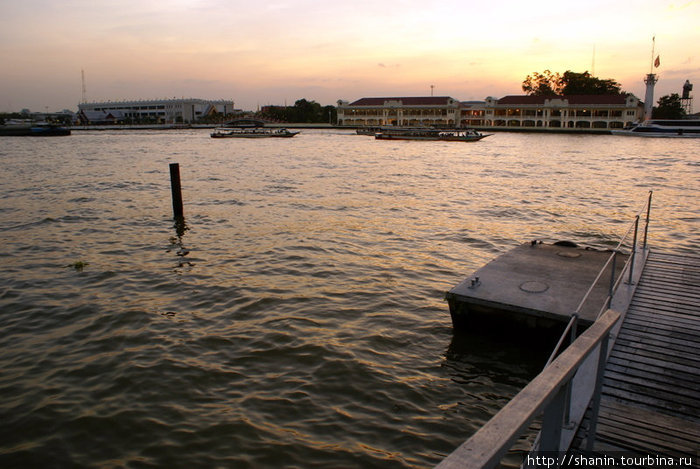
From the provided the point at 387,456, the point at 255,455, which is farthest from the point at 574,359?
the point at 255,455

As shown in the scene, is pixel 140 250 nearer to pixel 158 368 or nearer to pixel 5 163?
pixel 158 368

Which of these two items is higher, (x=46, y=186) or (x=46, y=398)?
(x=46, y=186)

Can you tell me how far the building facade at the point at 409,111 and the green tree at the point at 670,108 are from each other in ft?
219

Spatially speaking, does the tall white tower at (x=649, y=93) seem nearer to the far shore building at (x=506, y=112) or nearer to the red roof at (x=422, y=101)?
the far shore building at (x=506, y=112)

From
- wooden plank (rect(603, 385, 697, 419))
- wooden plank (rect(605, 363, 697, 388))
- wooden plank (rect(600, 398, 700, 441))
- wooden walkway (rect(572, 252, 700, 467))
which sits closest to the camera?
wooden walkway (rect(572, 252, 700, 467))

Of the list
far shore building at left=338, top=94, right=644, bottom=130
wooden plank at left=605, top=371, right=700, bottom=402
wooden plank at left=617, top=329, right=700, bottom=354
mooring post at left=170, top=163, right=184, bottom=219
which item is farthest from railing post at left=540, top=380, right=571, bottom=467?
far shore building at left=338, top=94, right=644, bottom=130

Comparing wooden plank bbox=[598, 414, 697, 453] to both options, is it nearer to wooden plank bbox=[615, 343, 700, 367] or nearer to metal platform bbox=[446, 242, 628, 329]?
wooden plank bbox=[615, 343, 700, 367]

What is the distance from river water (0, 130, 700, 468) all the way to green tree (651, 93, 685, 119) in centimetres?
16244

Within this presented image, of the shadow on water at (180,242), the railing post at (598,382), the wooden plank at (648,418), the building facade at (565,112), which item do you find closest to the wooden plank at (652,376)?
the wooden plank at (648,418)

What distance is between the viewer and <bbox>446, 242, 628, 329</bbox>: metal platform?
350 inches

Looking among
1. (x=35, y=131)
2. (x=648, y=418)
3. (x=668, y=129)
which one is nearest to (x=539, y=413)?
(x=648, y=418)

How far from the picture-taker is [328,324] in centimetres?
1085

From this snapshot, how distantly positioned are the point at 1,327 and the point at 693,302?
44.9ft

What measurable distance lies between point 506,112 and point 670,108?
54.7 metres
